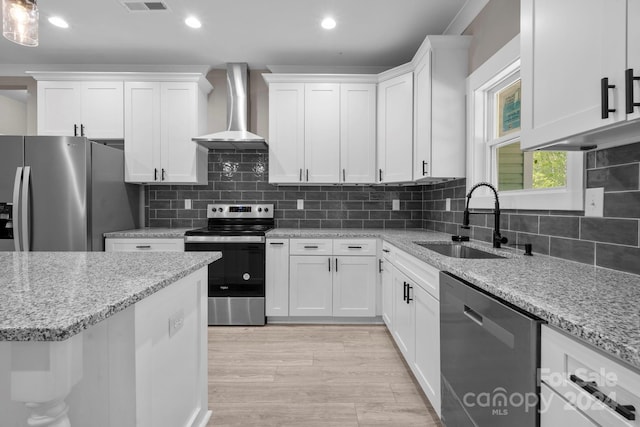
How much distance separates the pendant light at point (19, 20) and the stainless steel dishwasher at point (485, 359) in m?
2.06

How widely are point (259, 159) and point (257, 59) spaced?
105cm

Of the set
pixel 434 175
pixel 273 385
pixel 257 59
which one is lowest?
pixel 273 385

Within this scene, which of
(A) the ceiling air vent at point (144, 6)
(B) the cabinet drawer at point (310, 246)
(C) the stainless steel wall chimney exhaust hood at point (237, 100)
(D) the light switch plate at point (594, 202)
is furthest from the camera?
(C) the stainless steel wall chimney exhaust hood at point (237, 100)

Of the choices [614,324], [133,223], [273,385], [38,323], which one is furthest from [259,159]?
[614,324]

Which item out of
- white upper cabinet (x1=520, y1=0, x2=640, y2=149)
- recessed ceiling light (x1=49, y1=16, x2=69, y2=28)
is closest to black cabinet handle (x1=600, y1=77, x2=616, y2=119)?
white upper cabinet (x1=520, y1=0, x2=640, y2=149)

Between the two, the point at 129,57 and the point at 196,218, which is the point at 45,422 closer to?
the point at 196,218

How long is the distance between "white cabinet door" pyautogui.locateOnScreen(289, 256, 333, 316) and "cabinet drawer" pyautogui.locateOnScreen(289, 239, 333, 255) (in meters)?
→ 0.06

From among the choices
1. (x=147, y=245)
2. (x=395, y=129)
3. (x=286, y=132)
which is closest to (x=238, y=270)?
(x=147, y=245)

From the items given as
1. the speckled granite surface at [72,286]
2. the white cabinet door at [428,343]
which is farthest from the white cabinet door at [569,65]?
the speckled granite surface at [72,286]

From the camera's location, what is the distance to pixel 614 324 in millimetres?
718

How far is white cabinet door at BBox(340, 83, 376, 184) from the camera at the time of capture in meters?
3.33

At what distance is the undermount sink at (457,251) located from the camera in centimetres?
200

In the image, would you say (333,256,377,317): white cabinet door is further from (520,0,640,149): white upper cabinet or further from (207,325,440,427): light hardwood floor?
(520,0,640,149): white upper cabinet

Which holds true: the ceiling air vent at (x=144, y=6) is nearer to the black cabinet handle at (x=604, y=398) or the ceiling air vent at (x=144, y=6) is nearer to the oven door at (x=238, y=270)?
the oven door at (x=238, y=270)
